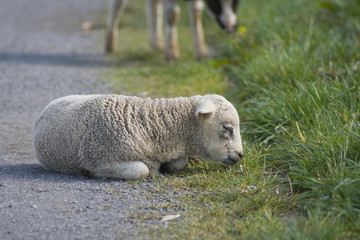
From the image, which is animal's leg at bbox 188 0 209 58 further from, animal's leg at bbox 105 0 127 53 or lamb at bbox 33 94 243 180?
lamb at bbox 33 94 243 180

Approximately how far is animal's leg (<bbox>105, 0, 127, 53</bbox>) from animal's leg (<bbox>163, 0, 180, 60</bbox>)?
103cm

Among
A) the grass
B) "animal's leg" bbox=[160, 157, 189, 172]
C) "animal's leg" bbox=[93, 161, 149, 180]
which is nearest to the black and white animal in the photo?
the grass

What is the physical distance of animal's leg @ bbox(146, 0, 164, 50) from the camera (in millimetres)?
8703

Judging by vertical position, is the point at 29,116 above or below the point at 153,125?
below

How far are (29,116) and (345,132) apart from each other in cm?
342

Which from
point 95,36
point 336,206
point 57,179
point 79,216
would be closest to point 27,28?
point 95,36

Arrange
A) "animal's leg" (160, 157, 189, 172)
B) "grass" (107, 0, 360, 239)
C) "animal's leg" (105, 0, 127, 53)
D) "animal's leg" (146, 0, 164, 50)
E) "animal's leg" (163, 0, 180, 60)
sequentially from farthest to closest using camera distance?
"animal's leg" (146, 0, 164, 50), "animal's leg" (105, 0, 127, 53), "animal's leg" (163, 0, 180, 60), "animal's leg" (160, 157, 189, 172), "grass" (107, 0, 360, 239)

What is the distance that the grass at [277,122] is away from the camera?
3121mm

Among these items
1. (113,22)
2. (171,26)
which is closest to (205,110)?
(171,26)

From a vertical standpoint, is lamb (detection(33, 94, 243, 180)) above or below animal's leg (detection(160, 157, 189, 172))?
above

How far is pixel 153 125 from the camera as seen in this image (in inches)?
158

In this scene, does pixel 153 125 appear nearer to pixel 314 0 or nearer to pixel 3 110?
pixel 3 110

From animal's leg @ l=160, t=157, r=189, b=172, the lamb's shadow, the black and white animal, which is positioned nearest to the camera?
the lamb's shadow

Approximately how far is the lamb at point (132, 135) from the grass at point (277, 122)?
199 millimetres
